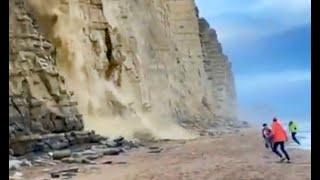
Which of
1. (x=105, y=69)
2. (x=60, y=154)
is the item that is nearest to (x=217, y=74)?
(x=105, y=69)

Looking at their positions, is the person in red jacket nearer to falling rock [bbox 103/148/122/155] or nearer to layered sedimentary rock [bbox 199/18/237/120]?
falling rock [bbox 103/148/122/155]

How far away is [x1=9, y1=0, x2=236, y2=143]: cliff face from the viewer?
909cm

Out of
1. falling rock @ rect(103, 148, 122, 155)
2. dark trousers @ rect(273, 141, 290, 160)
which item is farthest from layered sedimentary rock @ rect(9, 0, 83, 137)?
dark trousers @ rect(273, 141, 290, 160)

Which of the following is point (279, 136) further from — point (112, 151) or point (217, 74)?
point (217, 74)

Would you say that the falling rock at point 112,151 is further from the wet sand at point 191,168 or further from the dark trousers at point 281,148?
the dark trousers at point 281,148

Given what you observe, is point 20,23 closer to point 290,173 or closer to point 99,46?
point 99,46

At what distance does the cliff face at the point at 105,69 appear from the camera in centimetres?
909

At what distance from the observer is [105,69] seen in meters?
13.4

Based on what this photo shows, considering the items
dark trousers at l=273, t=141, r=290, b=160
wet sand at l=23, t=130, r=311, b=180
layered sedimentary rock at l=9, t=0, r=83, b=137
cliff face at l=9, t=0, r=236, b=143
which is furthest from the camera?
cliff face at l=9, t=0, r=236, b=143

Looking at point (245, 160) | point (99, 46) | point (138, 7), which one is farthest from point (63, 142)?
point (138, 7)

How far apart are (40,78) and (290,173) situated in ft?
14.0

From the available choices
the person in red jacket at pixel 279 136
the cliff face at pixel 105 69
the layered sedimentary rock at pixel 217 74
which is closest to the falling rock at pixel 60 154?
the cliff face at pixel 105 69

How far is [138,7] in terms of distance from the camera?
1895cm
